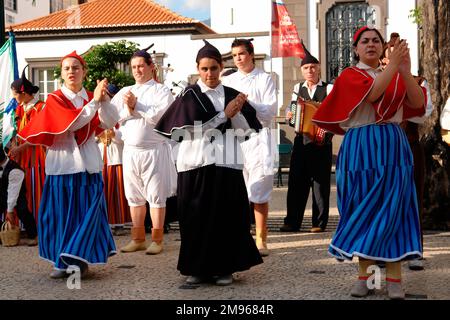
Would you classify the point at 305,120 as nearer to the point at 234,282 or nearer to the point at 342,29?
the point at 234,282

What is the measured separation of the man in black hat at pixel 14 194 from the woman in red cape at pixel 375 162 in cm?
431

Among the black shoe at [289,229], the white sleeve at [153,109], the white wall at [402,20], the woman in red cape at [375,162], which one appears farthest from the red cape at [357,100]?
the white wall at [402,20]

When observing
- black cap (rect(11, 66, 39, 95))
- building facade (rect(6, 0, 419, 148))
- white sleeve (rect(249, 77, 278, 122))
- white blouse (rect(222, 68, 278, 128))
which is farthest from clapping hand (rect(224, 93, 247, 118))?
building facade (rect(6, 0, 419, 148))

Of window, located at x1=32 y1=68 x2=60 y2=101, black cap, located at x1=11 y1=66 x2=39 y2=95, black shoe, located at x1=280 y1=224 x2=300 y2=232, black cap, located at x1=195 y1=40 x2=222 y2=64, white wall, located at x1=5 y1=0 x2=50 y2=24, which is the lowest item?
Result: black shoe, located at x1=280 y1=224 x2=300 y2=232

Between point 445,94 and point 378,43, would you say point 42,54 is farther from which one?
point 378,43

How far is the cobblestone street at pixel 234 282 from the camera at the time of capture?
17.3ft

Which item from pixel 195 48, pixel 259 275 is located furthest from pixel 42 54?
pixel 259 275

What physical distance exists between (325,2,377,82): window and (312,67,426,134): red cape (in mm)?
21821

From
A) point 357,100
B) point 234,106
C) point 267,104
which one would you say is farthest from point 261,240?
point 357,100

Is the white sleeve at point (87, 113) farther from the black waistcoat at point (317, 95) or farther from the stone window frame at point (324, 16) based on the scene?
the stone window frame at point (324, 16)

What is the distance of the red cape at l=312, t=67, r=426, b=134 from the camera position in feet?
16.4

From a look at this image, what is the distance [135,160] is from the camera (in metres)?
7.30

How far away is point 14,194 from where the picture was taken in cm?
826

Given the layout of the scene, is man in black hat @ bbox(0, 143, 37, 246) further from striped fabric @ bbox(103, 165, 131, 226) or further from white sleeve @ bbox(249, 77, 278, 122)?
white sleeve @ bbox(249, 77, 278, 122)
